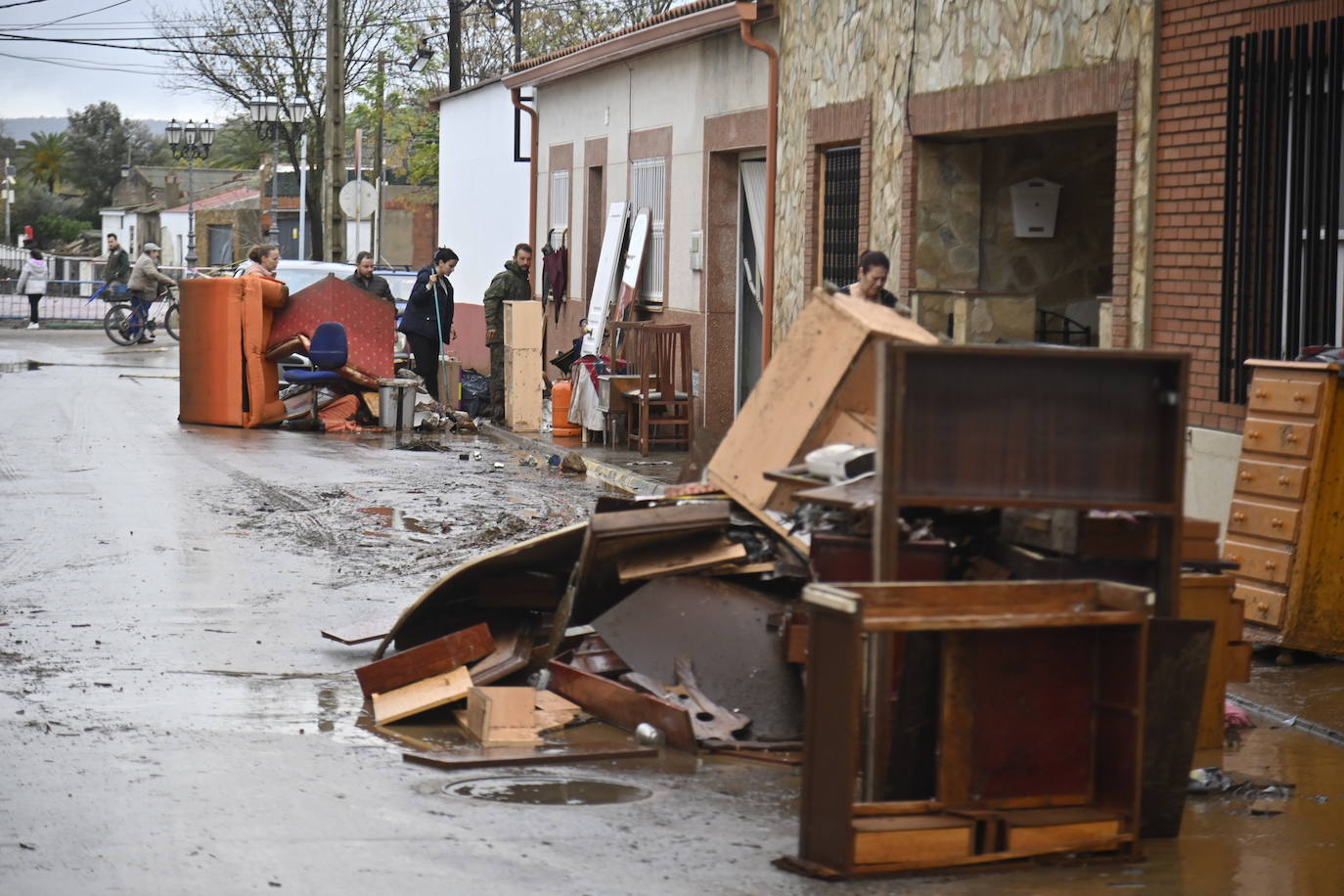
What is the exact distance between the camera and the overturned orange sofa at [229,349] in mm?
19531

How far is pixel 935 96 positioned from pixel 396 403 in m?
8.26

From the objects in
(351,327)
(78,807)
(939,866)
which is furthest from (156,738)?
(351,327)

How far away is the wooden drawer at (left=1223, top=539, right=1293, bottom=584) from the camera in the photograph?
8414mm

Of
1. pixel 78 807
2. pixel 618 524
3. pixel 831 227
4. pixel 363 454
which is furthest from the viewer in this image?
pixel 363 454

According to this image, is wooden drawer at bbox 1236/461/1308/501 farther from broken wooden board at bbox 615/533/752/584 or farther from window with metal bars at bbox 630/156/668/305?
window with metal bars at bbox 630/156/668/305

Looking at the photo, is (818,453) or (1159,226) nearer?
(818,453)

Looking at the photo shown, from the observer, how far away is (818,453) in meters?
6.69

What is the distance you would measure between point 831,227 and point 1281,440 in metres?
8.05

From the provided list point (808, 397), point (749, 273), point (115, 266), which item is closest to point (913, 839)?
point (808, 397)

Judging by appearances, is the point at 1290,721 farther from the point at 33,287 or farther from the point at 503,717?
the point at 33,287

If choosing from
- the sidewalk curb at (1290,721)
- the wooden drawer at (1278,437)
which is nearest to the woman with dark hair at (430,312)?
the wooden drawer at (1278,437)

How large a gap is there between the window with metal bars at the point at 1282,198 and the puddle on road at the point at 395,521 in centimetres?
552

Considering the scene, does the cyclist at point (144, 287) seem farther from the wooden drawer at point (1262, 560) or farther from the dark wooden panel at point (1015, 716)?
the dark wooden panel at point (1015, 716)

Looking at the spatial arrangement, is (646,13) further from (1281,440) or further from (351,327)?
(1281,440)
